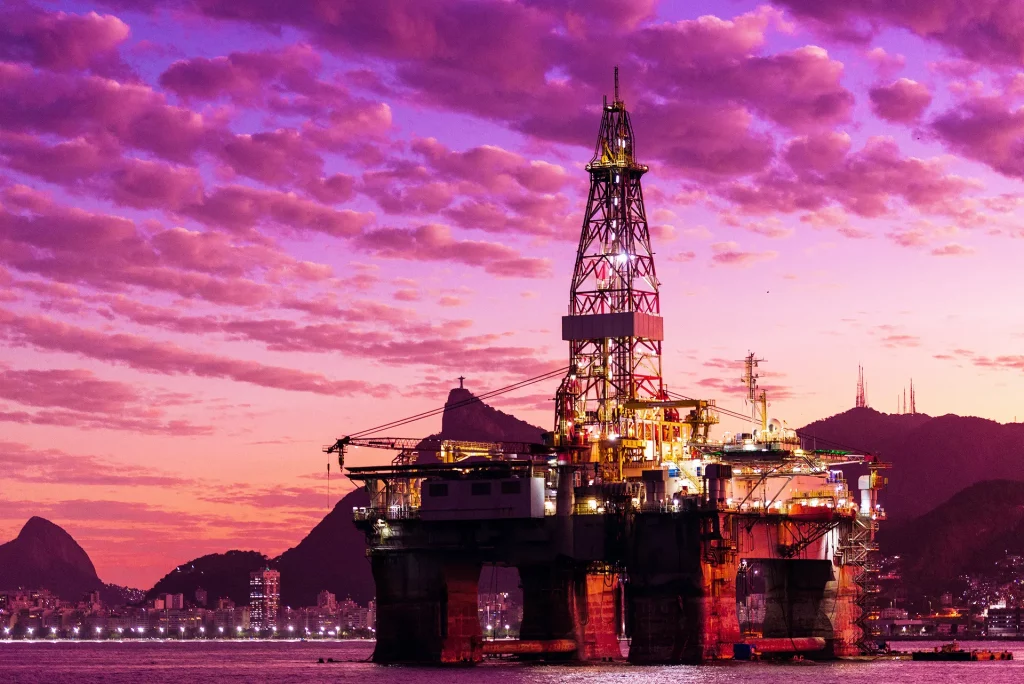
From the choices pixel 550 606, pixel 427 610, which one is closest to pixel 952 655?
pixel 550 606

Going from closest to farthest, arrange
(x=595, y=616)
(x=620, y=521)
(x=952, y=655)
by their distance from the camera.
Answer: (x=620, y=521), (x=595, y=616), (x=952, y=655)

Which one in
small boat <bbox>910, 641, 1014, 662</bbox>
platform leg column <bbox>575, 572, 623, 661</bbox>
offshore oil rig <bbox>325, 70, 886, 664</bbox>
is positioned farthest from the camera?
small boat <bbox>910, 641, 1014, 662</bbox>

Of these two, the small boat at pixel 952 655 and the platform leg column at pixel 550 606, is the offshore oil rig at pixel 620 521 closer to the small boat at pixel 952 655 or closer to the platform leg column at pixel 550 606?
the platform leg column at pixel 550 606

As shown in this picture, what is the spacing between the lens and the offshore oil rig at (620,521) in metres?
112

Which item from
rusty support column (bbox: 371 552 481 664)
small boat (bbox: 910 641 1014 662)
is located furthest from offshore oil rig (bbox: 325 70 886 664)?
small boat (bbox: 910 641 1014 662)

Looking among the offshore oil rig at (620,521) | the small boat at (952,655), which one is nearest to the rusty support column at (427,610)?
the offshore oil rig at (620,521)

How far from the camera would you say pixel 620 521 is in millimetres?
114188

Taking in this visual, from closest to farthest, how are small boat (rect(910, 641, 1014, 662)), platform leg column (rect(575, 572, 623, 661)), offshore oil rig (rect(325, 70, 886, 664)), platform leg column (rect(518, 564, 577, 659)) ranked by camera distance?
offshore oil rig (rect(325, 70, 886, 664)) < platform leg column (rect(518, 564, 577, 659)) < platform leg column (rect(575, 572, 623, 661)) < small boat (rect(910, 641, 1014, 662))

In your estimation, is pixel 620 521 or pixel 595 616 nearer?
pixel 620 521

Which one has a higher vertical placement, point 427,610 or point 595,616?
point 427,610

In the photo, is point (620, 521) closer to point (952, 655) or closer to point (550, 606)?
point (550, 606)

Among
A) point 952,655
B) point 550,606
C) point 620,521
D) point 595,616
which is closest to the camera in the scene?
point 620,521

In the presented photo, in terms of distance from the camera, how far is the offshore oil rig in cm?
11206

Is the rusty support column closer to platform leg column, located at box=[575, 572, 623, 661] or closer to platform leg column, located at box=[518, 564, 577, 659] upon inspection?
platform leg column, located at box=[518, 564, 577, 659]
